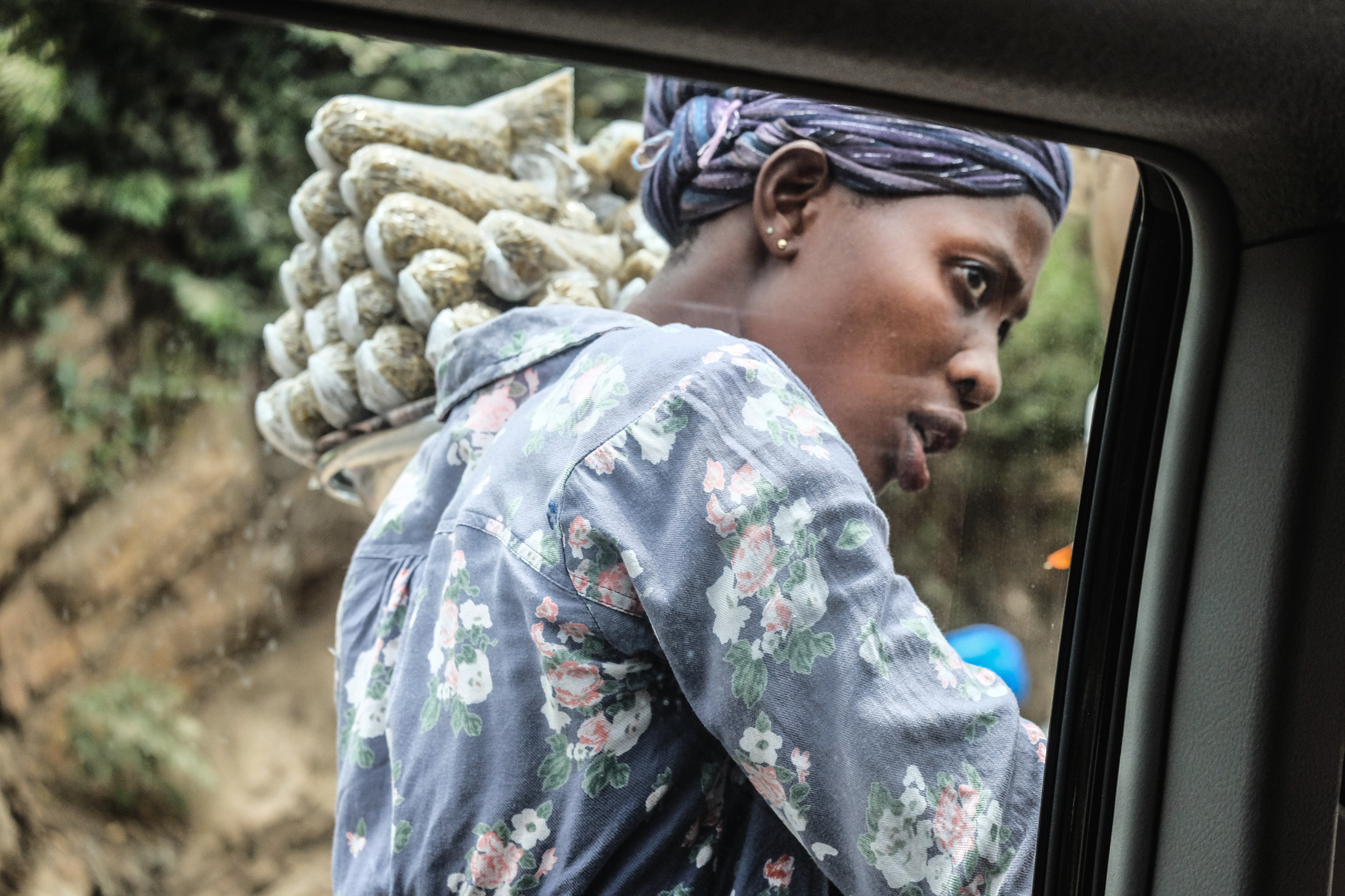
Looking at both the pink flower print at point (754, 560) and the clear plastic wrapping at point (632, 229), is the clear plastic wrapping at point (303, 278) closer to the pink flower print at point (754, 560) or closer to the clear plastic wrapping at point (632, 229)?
the clear plastic wrapping at point (632, 229)

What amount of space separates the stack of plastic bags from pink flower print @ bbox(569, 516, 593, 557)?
22.5 inches

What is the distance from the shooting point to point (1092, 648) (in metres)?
0.80

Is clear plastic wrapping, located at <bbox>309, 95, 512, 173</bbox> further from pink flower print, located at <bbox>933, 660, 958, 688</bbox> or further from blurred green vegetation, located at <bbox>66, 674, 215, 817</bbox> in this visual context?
pink flower print, located at <bbox>933, 660, 958, 688</bbox>

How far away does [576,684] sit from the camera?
0.81m

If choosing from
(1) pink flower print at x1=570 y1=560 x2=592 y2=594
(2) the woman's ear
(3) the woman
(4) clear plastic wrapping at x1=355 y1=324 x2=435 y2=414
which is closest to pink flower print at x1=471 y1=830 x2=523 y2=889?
(3) the woman

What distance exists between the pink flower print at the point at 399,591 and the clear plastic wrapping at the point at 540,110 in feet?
2.10

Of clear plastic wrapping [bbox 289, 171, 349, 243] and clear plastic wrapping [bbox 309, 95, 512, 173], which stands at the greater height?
clear plastic wrapping [bbox 309, 95, 512, 173]

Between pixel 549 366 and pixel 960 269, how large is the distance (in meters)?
0.43

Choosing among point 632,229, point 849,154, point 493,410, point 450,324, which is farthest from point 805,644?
point 632,229

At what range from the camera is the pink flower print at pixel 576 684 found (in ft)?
2.65

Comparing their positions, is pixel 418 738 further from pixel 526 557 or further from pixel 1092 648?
pixel 1092 648

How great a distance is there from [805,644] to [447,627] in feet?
1.04

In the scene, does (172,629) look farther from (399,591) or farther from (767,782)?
(767,782)

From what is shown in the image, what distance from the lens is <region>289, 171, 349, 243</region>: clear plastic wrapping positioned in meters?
1.33
